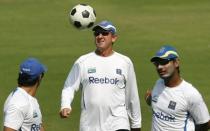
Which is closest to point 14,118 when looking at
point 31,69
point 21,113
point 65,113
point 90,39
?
point 21,113

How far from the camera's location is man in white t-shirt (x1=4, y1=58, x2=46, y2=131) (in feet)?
28.7

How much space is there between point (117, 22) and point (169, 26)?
6.96ft

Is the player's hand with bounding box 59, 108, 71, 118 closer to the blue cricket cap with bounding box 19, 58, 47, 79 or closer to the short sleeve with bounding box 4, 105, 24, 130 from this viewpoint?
the blue cricket cap with bounding box 19, 58, 47, 79

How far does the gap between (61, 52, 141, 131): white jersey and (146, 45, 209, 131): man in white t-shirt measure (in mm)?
1213

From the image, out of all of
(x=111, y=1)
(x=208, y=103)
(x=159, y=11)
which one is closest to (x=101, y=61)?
(x=208, y=103)

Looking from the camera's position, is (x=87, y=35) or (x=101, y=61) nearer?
(x=101, y=61)

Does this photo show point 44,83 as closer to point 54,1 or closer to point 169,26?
point 169,26

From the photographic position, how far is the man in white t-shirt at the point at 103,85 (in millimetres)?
10742

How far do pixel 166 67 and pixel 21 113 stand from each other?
228 centimetres

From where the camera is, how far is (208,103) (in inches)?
652

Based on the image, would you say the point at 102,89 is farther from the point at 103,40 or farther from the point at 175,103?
the point at 175,103

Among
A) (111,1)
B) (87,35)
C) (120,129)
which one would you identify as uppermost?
(111,1)

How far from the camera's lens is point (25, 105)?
8812mm

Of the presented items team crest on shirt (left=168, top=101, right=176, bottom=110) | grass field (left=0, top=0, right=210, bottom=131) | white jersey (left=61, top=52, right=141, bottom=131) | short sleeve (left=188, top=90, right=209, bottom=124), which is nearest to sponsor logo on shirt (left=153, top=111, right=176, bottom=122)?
team crest on shirt (left=168, top=101, right=176, bottom=110)
